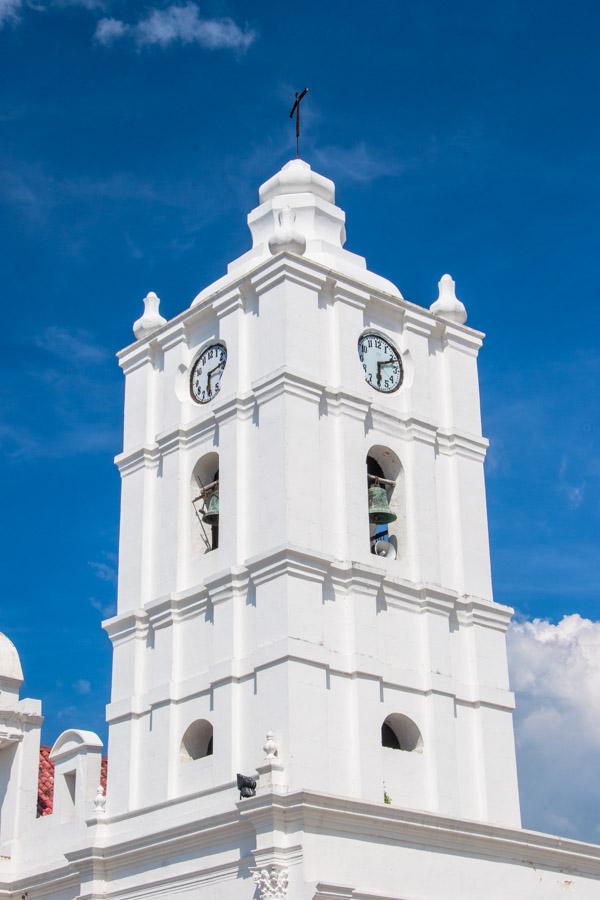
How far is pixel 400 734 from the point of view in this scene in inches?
1047

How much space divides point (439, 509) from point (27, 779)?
398 inches

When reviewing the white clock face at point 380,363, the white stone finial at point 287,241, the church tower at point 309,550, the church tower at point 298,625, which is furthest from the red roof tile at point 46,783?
the white stone finial at point 287,241

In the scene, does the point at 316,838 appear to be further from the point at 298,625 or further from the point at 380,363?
the point at 380,363

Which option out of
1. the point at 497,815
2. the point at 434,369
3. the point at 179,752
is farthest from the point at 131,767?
the point at 434,369

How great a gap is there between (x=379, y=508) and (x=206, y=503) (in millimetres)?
3198

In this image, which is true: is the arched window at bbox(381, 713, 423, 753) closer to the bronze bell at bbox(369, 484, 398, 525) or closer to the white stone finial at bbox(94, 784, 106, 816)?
the bronze bell at bbox(369, 484, 398, 525)

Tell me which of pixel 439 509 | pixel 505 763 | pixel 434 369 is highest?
pixel 434 369

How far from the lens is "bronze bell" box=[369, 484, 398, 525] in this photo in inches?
1089

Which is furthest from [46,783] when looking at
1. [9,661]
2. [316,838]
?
[316,838]

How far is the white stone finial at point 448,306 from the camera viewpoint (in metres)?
30.7

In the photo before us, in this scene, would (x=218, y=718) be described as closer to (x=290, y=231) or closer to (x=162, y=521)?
(x=162, y=521)

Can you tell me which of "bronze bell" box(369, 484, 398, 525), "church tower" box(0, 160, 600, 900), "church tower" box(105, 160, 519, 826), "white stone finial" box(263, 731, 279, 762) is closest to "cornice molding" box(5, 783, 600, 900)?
"church tower" box(0, 160, 600, 900)

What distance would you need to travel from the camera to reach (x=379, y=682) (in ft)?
85.0

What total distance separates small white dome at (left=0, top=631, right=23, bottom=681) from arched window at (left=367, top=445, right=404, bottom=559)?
8.69 metres
